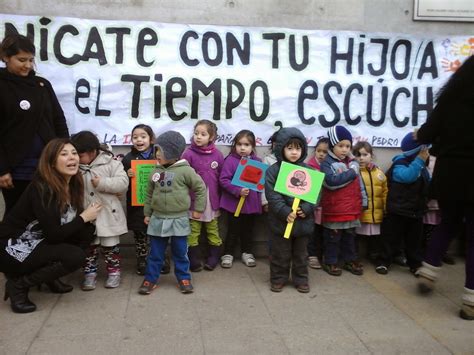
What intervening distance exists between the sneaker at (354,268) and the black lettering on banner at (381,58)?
6.70ft

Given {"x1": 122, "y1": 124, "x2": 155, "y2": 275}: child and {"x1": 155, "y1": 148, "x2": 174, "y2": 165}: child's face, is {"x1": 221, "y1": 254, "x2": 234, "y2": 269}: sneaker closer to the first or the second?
{"x1": 122, "y1": 124, "x2": 155, "y2": 275}: child

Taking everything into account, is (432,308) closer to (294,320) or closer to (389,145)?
(294,320)

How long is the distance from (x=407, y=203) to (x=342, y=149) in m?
0.84

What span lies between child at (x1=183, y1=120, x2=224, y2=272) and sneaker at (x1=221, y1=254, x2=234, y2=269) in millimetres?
78

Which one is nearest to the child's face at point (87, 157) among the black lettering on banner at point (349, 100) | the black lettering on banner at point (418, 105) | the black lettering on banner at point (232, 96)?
the black lettering on banner at point (232, 96)

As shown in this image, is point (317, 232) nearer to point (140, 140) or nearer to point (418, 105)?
point (418, 105)

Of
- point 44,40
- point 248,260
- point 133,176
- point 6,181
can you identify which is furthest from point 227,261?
point 44,40

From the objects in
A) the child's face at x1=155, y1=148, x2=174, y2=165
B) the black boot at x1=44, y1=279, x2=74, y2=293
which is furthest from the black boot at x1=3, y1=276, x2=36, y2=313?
the child's face at x1=155, y1=148, x2=174, y2=165

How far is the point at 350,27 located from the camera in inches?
201

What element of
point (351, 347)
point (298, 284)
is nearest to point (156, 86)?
point (298, 284)

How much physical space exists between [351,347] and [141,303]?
1.65 m

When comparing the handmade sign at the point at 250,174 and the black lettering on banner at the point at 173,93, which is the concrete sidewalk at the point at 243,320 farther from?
the black lettering on banner at the point at 173,93

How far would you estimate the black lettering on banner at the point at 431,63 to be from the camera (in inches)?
205

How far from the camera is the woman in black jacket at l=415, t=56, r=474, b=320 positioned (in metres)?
3.50
